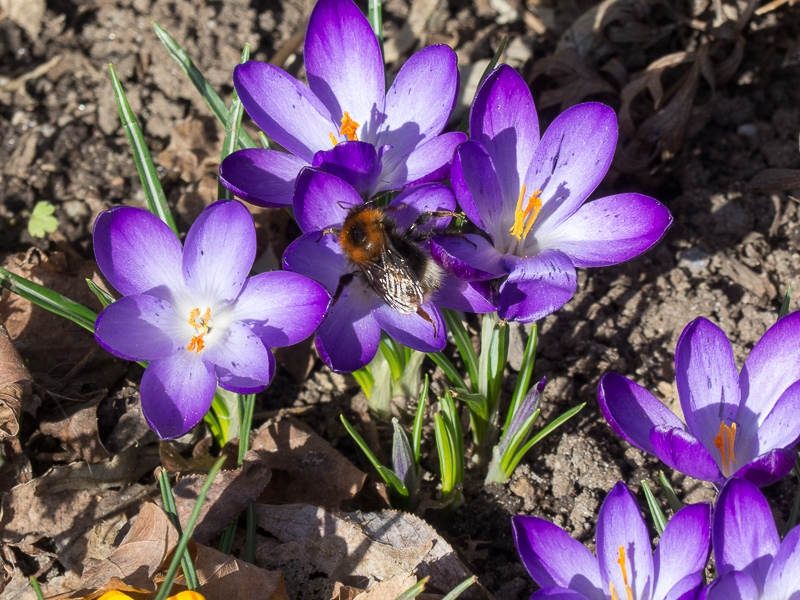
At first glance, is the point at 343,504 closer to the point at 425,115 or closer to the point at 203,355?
the point at 203,355

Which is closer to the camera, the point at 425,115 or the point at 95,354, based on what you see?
the point at 425,115

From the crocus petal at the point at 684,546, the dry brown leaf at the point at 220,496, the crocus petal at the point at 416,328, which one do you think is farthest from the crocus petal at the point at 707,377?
the dry brown leaf at the point at 220,496

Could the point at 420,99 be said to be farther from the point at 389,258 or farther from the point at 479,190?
the point at 389,258

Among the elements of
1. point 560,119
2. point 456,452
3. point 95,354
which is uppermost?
point 560,119

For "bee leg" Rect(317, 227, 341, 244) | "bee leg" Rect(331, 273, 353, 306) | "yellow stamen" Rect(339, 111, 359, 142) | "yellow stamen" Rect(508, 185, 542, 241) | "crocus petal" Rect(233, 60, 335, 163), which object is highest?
"crocus petal" Rect(233, 60, 335, 163)

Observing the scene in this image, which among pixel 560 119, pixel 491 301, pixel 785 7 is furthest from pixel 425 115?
pixel 785 7

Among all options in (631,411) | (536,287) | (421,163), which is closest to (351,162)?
(421,163)

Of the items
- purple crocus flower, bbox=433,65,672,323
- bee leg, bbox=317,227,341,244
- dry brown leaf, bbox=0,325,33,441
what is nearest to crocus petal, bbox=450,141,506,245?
purple crocus flower, bbox=433,65,672,323

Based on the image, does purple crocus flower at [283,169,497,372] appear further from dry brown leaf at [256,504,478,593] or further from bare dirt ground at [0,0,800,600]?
bare dirt ground at [0,0,800,600]
